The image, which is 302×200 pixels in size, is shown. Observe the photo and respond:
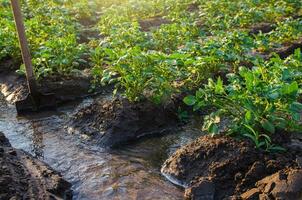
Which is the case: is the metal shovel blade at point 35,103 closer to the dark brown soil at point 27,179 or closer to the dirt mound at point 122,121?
the dirt mound at point 122,121

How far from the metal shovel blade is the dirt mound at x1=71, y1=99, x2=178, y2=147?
106 cm

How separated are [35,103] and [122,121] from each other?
189cm

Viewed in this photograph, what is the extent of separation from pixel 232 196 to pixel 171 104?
240cm

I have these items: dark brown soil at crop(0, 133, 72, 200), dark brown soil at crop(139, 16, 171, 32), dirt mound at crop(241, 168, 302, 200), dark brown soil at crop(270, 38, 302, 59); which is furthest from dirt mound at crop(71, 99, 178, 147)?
dark brown soil at crop(139, 16, 171, 32)

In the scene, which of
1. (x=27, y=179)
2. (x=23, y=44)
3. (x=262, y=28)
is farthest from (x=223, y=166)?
(x=262, y=28)

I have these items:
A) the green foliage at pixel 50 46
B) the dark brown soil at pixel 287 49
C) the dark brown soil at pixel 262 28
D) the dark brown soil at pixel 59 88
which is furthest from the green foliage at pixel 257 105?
the dark brown soil at pixel 262 28

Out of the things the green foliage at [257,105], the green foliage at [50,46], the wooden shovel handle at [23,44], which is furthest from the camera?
the green foliage at [50,46]

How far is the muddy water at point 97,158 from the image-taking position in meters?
4.89

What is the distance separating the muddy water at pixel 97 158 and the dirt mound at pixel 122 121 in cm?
16

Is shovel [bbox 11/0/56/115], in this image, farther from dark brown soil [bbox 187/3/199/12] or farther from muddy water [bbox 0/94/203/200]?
dark brown soil [bbox 187/3/199/12]

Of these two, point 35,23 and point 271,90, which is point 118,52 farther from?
point 35,23

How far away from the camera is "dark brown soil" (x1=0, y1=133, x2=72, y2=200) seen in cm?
436

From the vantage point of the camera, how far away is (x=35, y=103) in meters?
7.33

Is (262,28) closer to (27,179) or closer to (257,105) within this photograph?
(257,105)
